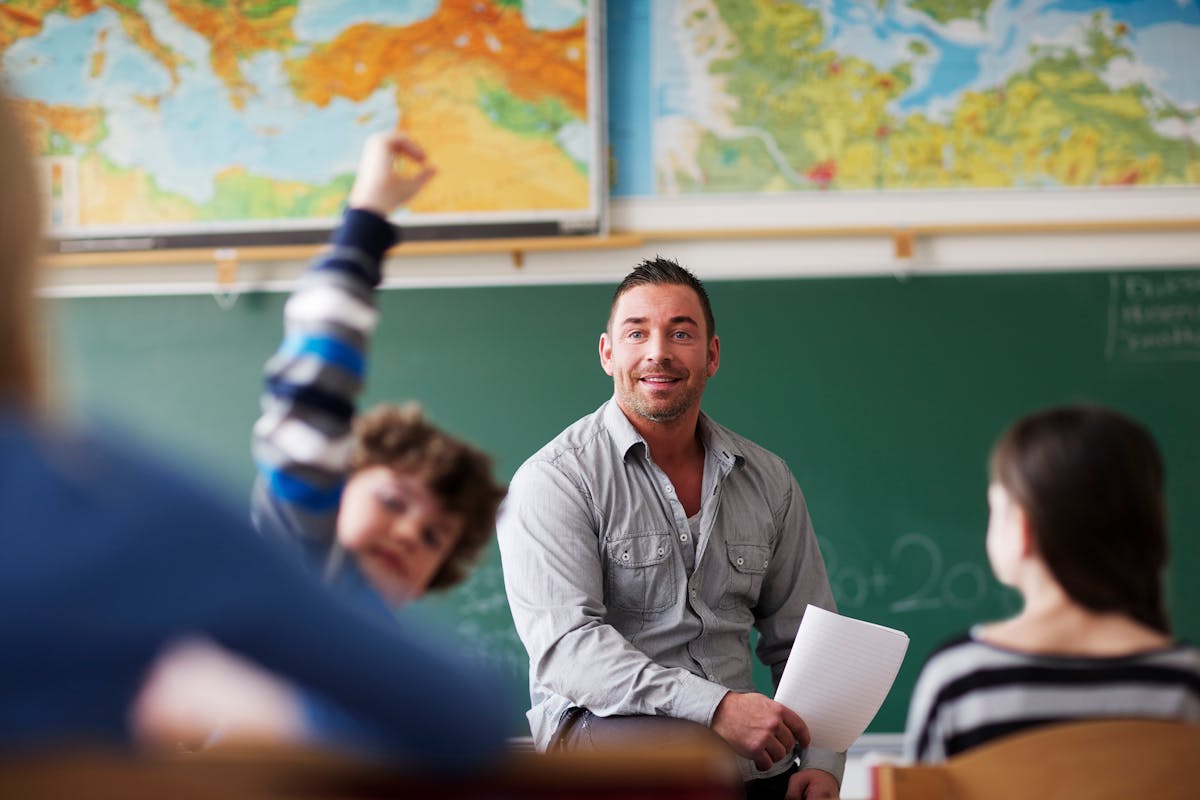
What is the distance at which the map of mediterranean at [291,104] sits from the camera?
3.59 m

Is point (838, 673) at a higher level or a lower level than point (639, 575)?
lower

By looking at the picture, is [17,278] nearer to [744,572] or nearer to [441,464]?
[441,464]

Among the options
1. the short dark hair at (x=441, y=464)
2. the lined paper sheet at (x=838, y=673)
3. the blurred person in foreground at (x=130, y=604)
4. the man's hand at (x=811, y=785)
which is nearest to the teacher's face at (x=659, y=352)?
the lined paper sheet at (x=838, y=673)

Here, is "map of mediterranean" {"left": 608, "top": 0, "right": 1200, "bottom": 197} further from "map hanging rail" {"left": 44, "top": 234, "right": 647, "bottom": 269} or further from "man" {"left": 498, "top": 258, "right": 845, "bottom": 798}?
"man" {"left": 498, "top": 258, "right": 845, "bottom": 798}

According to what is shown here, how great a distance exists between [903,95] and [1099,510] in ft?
8.58

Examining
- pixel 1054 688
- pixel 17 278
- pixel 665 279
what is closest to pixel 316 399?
pixel 17 278

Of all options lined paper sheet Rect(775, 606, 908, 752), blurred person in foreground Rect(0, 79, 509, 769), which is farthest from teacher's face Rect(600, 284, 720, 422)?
blurred person in foreground Rect(0, 79, 509, 769)

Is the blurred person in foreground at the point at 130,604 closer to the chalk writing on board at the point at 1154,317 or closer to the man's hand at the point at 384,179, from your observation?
the man's hand at the point at 384,179

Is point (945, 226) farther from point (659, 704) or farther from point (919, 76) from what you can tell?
point (659, 704)

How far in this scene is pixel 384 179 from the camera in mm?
1301

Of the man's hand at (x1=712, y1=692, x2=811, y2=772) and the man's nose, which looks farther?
the man's nose

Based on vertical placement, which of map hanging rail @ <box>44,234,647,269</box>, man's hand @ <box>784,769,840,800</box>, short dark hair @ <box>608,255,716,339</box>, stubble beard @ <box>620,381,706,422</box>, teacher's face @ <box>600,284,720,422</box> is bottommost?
man's hand @ <box>784,769,840,800</box>

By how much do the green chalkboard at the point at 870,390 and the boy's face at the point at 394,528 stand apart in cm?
212

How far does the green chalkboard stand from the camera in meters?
3.44
